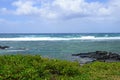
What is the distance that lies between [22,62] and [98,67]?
13.1 ft

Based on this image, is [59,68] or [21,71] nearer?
[21,71]

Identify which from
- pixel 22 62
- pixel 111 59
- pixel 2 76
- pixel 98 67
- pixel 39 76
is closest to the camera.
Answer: pixel 2 76

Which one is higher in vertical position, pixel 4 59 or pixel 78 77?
pixel 4 59

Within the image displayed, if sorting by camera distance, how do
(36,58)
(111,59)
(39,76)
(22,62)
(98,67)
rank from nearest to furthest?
(39,76) < (22,62) < (36,58) < (98,67) < (111,59)

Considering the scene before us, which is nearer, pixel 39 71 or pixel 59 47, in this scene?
pixel 39 71

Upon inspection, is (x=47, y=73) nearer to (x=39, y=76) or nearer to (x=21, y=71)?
(x=39, y=76)

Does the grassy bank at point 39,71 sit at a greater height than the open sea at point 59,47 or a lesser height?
greater

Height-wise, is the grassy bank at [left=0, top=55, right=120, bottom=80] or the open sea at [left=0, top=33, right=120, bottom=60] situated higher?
the grassy bank at [left=0, top=55, right=120, bottom=80]

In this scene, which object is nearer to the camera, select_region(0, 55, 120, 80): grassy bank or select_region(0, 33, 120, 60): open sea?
select_region(0, 55, 120, 80): grassy bank

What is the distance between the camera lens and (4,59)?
401 inches

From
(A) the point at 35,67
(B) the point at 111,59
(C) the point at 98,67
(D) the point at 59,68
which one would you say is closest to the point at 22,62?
(A) the point at 35,67

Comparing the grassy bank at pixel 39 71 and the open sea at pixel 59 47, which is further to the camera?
the open sea at pixel 59 47

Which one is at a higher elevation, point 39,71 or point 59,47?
point 39,71

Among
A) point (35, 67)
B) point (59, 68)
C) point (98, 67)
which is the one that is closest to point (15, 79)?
point (35, 67)
